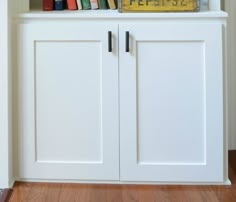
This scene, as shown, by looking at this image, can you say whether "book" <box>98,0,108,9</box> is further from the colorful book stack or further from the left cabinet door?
the left cabinet door

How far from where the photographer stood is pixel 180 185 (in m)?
2.15

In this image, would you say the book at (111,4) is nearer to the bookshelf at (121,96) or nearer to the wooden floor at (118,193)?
the bookshelf at (121,96)

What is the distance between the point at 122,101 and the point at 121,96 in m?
0.03

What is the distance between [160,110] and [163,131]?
0.35 ft

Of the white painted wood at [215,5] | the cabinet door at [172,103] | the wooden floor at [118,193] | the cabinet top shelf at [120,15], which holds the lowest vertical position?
A: the wooden floor at [118,193]

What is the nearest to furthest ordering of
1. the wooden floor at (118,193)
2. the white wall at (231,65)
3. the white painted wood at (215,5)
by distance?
the wooden floor at (118,193) → the white painted wood at (215,5) → the white wall at (231,65)

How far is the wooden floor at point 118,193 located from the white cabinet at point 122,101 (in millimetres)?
47

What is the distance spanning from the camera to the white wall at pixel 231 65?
8.05 ft

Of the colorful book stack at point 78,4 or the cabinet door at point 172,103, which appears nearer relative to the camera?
the cabinet door at point 172,103
